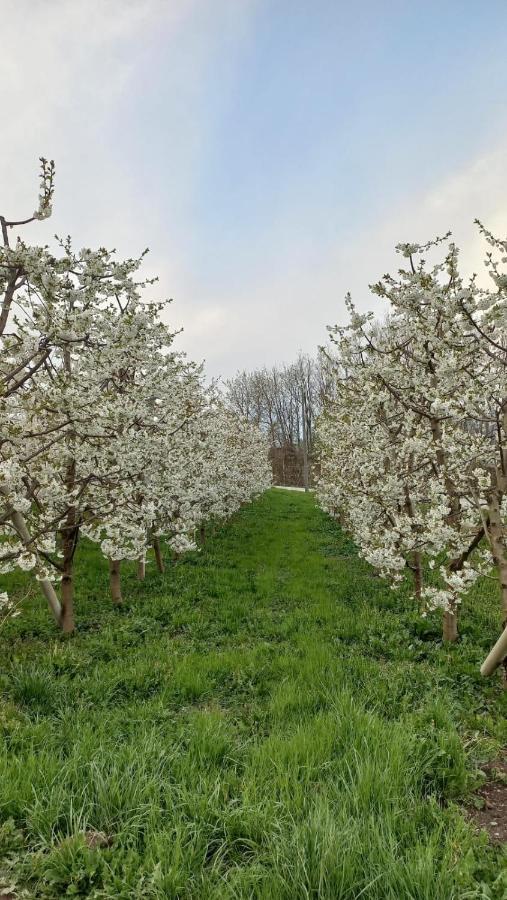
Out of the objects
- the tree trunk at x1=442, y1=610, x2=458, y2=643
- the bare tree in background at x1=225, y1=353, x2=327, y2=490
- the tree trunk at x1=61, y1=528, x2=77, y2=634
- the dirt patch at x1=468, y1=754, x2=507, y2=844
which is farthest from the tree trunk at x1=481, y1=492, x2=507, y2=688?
the bare tree in background at x1=225, y1=353, x2=327, y2=490

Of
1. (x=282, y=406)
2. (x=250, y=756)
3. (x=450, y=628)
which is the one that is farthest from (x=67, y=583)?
(x=282, y=406)

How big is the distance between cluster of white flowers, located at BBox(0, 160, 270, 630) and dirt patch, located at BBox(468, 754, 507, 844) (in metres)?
4.51

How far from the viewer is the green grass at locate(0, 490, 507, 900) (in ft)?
7.61

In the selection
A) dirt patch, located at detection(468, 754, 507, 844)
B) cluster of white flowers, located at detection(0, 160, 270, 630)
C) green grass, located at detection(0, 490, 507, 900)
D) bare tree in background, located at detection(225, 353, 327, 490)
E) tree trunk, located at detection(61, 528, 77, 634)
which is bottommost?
dirt patch, located at detection(468, 754, 507, 844)

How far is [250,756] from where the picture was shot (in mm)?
3436

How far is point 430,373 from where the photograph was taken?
6262mm

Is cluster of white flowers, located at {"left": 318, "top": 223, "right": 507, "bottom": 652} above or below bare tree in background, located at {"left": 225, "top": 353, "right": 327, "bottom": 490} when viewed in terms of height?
below

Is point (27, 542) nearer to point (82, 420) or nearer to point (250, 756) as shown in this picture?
point (82, 420)

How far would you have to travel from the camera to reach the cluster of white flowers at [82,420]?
473cm

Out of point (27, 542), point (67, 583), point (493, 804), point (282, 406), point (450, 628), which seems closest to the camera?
point (493, 804)

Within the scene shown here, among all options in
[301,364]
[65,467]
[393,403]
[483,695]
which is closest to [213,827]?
[483,695]

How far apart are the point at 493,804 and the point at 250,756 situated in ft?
5.56

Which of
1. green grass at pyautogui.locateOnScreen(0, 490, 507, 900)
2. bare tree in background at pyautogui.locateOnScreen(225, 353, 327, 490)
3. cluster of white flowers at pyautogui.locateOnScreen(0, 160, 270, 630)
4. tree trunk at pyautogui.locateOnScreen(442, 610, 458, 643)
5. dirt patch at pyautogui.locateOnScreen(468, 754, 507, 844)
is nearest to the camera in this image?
green grass at pyautogui.locateOnScreen(0, 490, 507, 900)

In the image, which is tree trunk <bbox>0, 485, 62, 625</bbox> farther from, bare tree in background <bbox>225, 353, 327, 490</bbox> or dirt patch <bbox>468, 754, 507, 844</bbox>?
bare tree in background <bbox>225, 353, 327, 490</bbox>
